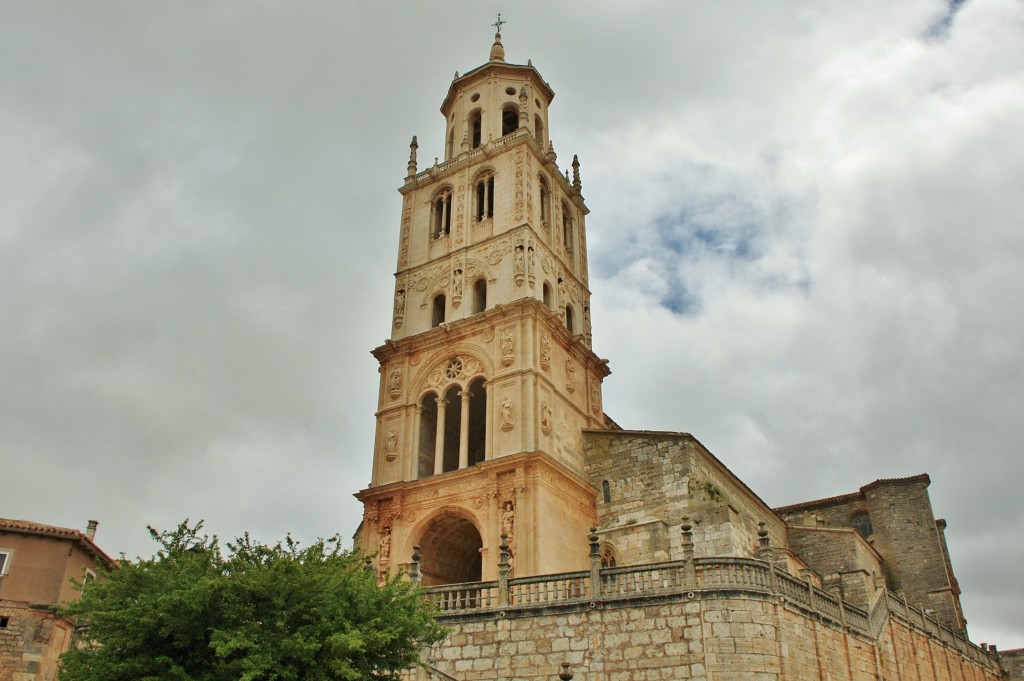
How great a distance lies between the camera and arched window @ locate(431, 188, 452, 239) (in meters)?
37.0

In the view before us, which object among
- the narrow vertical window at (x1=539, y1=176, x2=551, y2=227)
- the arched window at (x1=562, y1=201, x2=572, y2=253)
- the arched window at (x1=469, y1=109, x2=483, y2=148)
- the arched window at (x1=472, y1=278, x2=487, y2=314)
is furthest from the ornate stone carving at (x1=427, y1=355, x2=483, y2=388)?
the arched window at (x1=469, y1=109, x2=483, y2=148)

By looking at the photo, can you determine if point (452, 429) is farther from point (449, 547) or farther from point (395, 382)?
point (449, 547)

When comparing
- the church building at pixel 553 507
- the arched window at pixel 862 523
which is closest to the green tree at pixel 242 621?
the church building at pixel 553 507

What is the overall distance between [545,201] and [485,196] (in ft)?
9.05

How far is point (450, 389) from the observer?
1283 inches

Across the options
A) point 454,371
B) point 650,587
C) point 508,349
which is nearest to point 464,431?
point 454,371

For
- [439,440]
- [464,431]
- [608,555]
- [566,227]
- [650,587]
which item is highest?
[566,227]

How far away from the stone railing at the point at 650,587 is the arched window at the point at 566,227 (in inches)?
783

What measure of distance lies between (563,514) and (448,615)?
9691 millimetres

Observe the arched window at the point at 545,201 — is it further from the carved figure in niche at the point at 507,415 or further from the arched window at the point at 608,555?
the arched window at the point at 608,555

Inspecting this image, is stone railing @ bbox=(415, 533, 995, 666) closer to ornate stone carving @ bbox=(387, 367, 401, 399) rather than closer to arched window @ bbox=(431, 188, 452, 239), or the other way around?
ornate stone carving @ bbox=(387, 367, 401, 399)

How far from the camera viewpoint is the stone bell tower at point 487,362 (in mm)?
28750

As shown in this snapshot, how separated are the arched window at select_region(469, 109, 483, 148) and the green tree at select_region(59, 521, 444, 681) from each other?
88.8 feet

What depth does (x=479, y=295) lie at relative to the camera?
113 feet
